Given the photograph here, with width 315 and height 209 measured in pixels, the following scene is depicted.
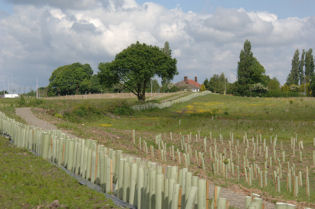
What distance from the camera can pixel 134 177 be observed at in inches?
401

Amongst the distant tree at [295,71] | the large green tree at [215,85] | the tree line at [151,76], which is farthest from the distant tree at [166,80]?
the distant tree at [295,71]

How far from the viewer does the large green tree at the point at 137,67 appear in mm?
66312

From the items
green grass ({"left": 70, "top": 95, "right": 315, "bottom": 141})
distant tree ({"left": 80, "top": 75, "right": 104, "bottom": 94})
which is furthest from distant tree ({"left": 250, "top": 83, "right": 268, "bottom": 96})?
green grass ({"left": 70, "top": 95, "right": 315, "bottom": 141})

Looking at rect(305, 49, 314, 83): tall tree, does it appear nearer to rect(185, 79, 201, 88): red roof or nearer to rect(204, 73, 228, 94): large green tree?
rect(204, 73, 228, 94): large green tree

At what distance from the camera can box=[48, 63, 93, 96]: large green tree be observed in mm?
123125

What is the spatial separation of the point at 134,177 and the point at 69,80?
116617 mm

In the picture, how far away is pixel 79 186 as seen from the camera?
41.5ft

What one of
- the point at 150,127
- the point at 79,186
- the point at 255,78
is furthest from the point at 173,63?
the point at 79,186

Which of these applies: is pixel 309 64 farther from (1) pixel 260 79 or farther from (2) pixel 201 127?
(2) pixel 201 127

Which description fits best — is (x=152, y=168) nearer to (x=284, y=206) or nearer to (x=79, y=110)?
(x=284, y=206)

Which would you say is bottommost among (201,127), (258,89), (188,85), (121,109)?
(201,127)

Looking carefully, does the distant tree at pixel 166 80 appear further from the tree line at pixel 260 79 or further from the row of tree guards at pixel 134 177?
the row of tree guards at pixel 134 177

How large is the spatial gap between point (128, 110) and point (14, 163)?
37.2 m

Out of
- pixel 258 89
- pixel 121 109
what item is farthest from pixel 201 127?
pixel 258 89
